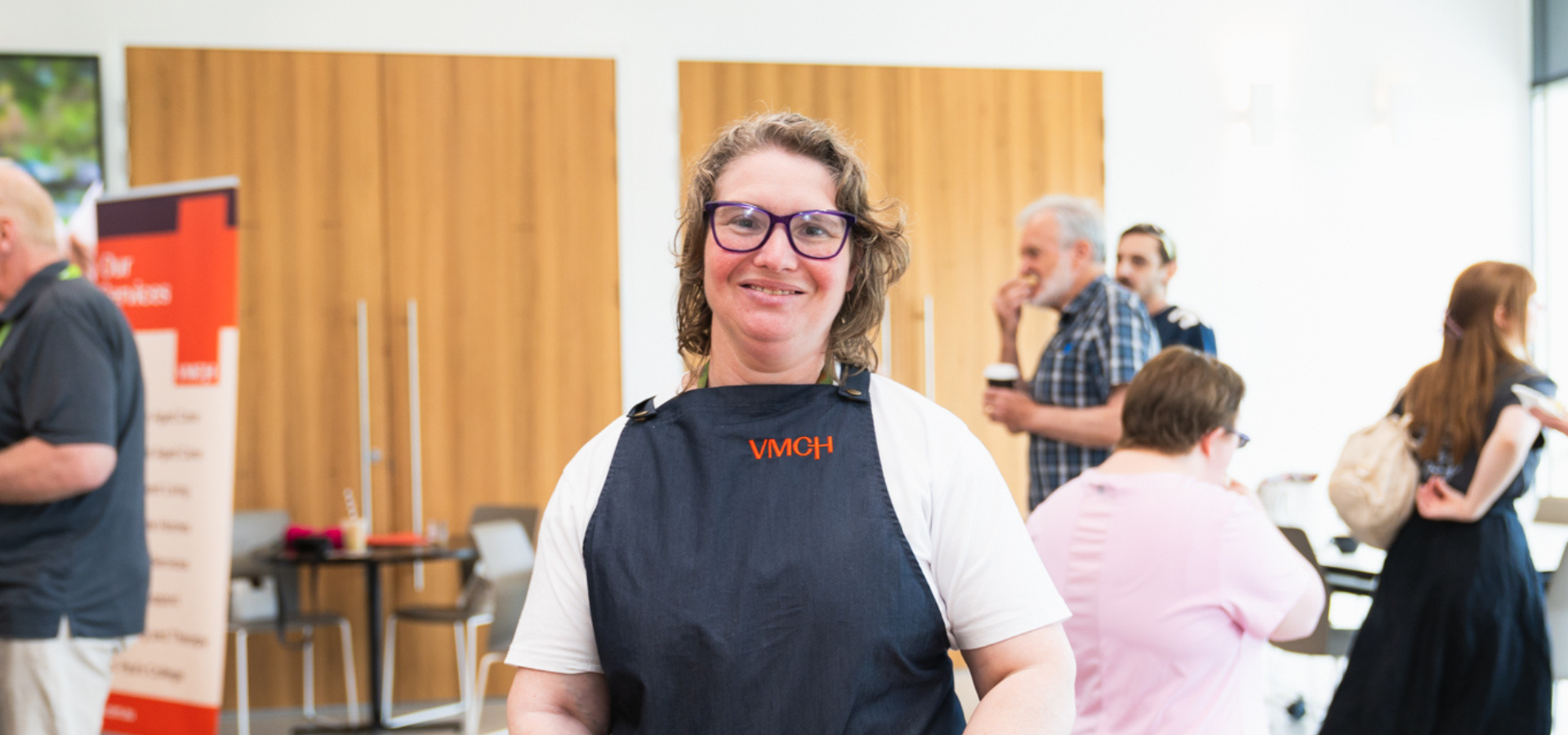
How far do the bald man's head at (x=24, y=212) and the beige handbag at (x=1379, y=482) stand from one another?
3.23 metres

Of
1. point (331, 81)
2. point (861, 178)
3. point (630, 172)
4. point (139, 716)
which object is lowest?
point (139, 716)

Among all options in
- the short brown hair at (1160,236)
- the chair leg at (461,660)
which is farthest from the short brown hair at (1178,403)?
the chair leg at (461,660)

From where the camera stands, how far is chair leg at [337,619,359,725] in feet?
17.3

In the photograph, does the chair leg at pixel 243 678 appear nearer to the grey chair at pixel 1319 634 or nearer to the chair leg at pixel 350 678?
the chair leg at pixel 350 678

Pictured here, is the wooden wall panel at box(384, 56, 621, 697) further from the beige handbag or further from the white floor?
the beige handbag

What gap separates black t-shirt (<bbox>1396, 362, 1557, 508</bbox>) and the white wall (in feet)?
9.88

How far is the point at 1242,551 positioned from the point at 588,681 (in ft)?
3.87

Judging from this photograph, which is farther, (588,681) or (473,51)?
(473,51)

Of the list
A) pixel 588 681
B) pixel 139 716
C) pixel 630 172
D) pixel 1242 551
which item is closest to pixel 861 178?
pixel 588 681

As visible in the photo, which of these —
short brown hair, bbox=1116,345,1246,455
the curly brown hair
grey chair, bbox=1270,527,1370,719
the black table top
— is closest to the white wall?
the black table top

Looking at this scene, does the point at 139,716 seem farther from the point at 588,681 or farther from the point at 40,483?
the point at 588,681

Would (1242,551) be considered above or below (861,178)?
below

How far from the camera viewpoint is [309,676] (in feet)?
17.5

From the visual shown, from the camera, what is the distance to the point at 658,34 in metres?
5.71
